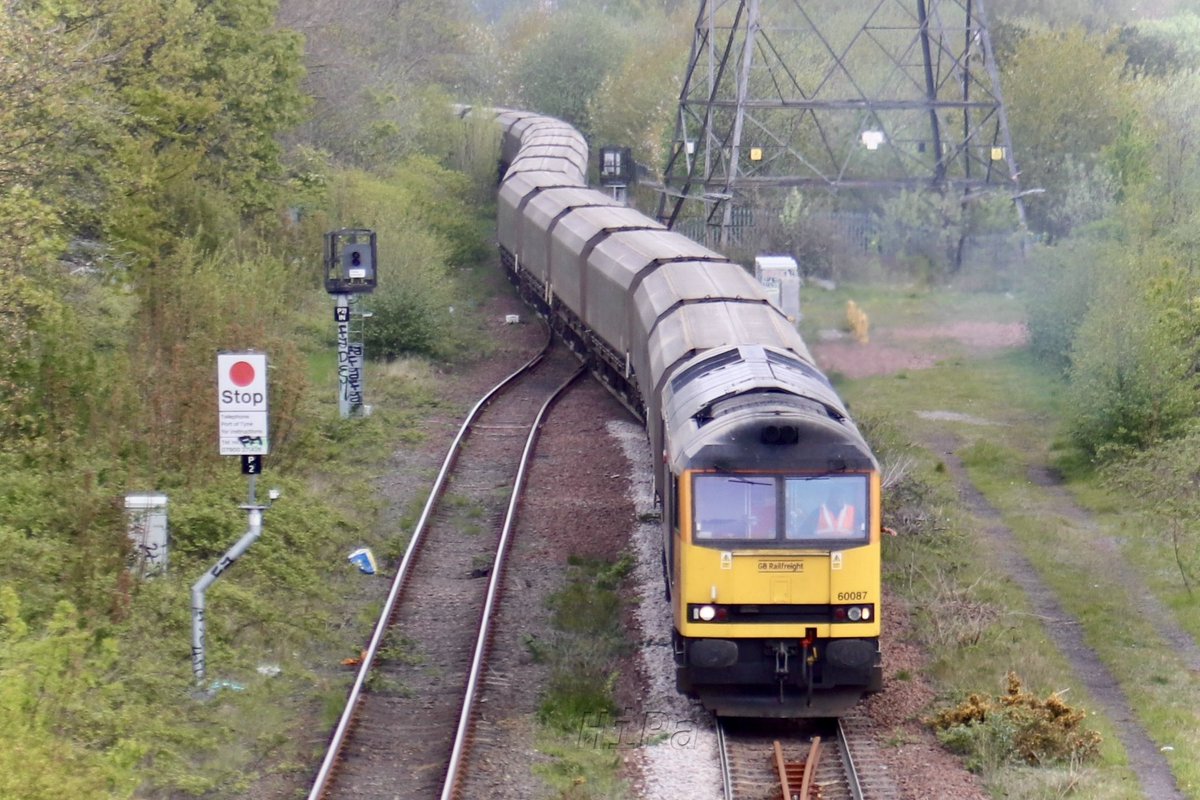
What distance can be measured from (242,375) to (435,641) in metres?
3.21

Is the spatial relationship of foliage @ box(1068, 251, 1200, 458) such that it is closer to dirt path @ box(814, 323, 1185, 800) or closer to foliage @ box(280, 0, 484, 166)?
dirt path @ box(814, 323, 1185, 800)

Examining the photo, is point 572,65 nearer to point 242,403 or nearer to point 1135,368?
point 1135,368

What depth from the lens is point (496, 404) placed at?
23984 millimetres

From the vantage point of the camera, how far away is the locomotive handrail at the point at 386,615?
34.7 ft

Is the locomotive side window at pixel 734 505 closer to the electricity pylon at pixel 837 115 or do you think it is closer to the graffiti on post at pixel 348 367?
the graffiti on post at pixel 348 367

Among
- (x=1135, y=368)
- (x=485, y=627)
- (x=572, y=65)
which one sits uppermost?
(x=572, y=65)

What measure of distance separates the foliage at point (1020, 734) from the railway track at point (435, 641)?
381 cm

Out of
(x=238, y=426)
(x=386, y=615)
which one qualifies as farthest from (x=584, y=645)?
(x=238, y=426)

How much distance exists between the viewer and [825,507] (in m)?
11.2

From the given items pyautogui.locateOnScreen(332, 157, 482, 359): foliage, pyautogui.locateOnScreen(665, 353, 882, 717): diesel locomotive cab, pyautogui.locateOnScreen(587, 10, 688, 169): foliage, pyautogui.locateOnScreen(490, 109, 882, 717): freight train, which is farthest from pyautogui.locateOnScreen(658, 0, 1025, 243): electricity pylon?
pyautogui.locateOnScreen(665, 353, 882, 717): diesel locomotive cab

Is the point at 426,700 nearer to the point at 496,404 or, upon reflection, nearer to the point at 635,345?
the point at 635,345

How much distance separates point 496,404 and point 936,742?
13572 millimetres

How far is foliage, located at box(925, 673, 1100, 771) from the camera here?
10930mm

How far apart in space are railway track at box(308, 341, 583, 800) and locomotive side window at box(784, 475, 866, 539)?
3.00 metres
